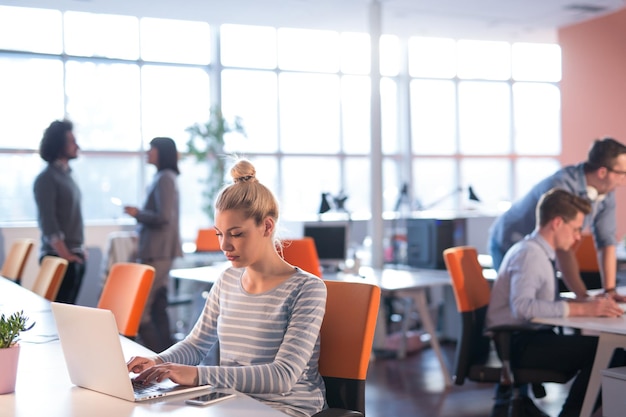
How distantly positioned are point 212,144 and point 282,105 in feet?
5.04

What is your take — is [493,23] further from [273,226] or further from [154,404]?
[154,404]

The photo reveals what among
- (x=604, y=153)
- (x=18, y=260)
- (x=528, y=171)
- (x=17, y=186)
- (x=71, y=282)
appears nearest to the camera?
(x=604, y=153)

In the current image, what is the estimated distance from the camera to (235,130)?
8812 millimetres

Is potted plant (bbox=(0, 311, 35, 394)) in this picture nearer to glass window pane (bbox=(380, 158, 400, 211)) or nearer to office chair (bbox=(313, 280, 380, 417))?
office chair (bbox=(313, 280, 380, 417))

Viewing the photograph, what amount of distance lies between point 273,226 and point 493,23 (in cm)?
785

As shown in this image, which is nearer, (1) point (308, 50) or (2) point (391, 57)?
(1) point (308, 50)

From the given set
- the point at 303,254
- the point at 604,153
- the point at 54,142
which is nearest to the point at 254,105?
the point at 54,142

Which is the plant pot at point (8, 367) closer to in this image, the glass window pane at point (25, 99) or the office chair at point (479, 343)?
the office chair at point (479, 343)

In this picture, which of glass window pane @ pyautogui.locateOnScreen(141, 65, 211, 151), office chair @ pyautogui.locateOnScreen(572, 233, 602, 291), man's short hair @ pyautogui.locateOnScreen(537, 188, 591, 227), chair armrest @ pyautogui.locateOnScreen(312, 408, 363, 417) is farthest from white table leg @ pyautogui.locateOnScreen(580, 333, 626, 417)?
glass window pane @ pyautogui.locateOnScreen(141, 65, 211, 151)

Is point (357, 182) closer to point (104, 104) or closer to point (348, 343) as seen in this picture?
point (104, 104)

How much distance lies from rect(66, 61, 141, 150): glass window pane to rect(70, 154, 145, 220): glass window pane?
0.15 meters

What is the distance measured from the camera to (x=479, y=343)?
373 cm

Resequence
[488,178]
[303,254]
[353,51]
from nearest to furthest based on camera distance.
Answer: [303,254] → [353,51] → [488,178]

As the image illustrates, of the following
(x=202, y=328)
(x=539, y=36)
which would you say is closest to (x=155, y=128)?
(x=539, y=36)
